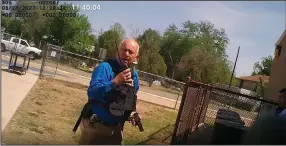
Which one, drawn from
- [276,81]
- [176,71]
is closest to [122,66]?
[276,81]

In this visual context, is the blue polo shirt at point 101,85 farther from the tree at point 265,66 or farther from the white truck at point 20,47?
the tree at point 265,66

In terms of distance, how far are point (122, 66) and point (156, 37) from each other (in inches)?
1654

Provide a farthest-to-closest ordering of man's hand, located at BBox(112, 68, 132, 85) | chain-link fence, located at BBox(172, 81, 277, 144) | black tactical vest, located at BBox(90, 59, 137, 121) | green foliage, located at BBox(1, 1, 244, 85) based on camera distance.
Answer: green foliage, located at BBox(1, 1, 244, 85), chain-link fence, located at BBox(172, 81, 277, 144), black tactical vest, located at BBox(90, 59, 137, 121), man's hand, located at BBox(112, 68, 132, 85)

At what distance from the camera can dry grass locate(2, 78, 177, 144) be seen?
5.32 metres

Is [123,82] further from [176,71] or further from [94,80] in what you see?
[176,71]

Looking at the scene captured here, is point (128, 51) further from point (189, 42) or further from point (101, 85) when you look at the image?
point (189, 42)

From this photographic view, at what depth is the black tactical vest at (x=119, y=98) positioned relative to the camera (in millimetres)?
2359

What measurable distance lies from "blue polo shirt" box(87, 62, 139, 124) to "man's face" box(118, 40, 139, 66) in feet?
0.40

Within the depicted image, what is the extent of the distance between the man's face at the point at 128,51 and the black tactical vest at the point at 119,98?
0.19 ft

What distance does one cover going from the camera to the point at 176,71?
54719 millimetres

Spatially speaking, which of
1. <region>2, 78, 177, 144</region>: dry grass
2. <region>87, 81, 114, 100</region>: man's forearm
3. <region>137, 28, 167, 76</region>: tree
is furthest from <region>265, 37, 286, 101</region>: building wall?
<region>137, 28, 167, 76</region>: tree

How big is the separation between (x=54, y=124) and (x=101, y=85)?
4.95 metres

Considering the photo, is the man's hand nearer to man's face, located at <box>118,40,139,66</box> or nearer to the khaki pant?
man's face, located at <box>118,40,139,66</box>

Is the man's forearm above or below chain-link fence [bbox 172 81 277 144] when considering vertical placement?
above
